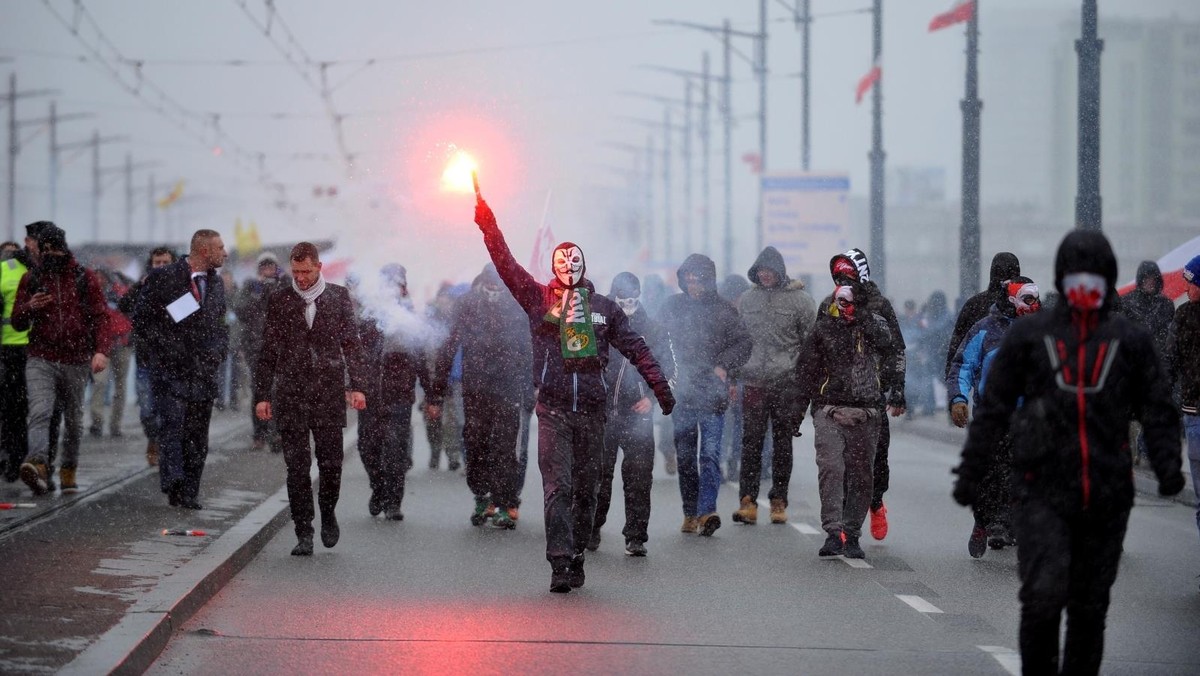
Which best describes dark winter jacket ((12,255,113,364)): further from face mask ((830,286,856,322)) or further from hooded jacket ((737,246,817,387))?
face mask ((830,286,856,322))

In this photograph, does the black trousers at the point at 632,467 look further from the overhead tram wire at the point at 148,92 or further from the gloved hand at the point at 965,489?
the overhead tram wire at the point at 148,92

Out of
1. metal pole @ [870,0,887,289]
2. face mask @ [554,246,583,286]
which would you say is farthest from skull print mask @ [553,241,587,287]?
metal pole @ [870,0,887,289]

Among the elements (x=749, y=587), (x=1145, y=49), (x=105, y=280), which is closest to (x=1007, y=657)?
(x=749, y=587)

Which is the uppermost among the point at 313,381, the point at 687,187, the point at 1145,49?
the point at 1145,49

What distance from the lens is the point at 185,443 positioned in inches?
469

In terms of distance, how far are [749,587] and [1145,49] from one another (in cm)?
18374

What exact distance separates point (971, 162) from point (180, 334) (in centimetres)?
1288

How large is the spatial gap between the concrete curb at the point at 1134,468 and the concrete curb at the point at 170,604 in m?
7.70

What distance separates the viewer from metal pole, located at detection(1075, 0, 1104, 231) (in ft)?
56.5

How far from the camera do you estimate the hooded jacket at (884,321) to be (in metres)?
10.3

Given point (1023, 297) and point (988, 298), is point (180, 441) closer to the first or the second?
point (988, 298)

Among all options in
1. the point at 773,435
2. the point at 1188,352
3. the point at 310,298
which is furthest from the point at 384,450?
the point at 1188,352

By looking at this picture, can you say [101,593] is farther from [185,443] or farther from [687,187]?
[687,187]

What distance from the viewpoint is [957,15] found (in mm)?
23641
